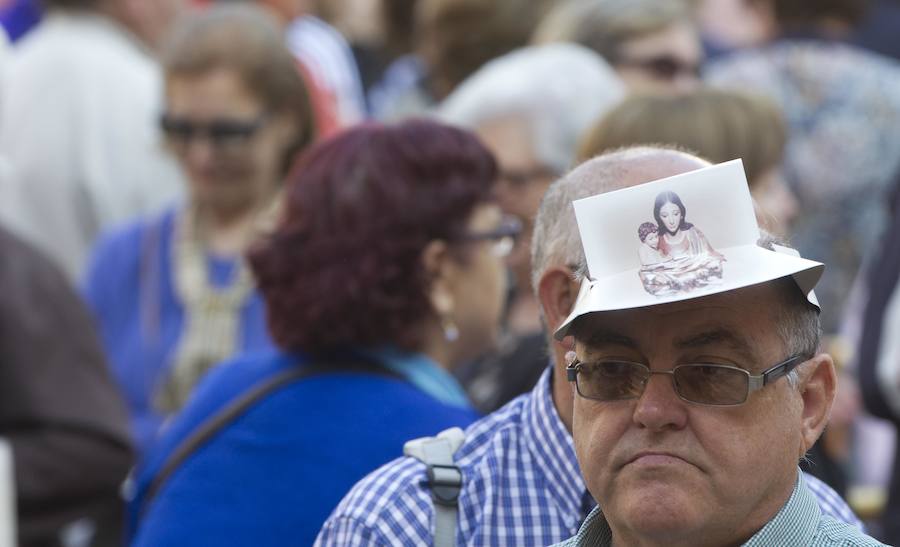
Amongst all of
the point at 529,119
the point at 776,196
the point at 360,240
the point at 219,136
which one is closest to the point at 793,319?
the point at 360,240

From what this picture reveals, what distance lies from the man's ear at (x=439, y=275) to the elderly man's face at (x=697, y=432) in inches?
59.4

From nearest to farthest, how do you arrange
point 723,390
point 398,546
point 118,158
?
point 723,390 < point 398,546 < point 118,158

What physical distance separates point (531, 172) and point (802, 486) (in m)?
2.81

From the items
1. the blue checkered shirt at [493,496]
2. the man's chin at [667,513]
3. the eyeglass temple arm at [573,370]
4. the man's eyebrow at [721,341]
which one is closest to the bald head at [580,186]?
the blue checkered shirt at [493,496]

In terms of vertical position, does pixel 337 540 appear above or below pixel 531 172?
below

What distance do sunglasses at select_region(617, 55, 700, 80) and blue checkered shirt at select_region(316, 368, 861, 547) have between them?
3.40 metres

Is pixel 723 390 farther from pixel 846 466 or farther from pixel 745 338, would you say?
pixel 846 466

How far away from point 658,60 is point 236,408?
10.1ft

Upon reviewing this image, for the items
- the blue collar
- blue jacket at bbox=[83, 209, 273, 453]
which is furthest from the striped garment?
blue jacket at bbox=[83, 209, 273, 453]

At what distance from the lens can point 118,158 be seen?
22.2ft

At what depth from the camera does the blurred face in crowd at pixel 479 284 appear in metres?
4.01

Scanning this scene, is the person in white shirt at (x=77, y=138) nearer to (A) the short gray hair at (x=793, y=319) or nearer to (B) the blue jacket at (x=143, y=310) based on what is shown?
(B) the blue jacket at (x=143, y=310)

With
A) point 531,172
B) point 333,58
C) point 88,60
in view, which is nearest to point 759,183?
point 531,172

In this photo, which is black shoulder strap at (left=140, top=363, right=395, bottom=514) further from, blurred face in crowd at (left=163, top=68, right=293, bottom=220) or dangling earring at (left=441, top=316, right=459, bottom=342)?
blurred face in crowd at (left=163, top=68, right=293, bottom=220)
